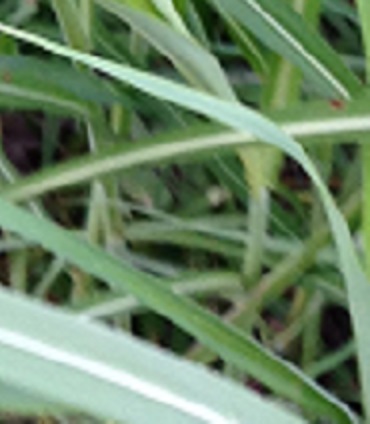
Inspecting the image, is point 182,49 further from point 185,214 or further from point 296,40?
point 185,214

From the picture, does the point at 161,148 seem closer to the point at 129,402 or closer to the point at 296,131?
the point at 296,131

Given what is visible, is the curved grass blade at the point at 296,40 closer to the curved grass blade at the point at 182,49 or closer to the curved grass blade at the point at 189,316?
the curved grass blade at the point at 182,49

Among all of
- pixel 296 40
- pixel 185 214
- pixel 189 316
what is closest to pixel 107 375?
pixel 189 316

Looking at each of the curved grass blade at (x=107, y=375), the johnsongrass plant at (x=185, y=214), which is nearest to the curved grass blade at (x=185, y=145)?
the johnsongrass plant at (x=185, y=214)

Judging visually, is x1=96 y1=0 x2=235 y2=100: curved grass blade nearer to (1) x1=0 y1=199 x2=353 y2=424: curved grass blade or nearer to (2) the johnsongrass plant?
(2) the johnsongrass plant

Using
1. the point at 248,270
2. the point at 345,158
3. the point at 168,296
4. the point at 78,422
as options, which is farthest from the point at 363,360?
the point at 345,158

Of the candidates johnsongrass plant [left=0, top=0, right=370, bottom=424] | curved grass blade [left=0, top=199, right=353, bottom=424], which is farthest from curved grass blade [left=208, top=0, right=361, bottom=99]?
curved grass blade [left=0, top=199, right=353, bottom=424]

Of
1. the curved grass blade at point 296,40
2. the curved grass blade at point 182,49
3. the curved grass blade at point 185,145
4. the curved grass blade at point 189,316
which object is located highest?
the curved grass blade at point 296,40
